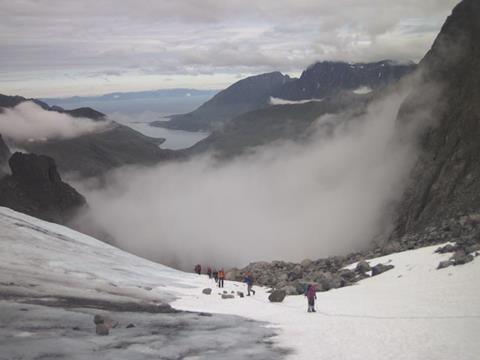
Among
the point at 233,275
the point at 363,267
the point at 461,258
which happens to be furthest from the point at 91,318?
the point at 233,275

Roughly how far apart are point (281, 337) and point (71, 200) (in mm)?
172490

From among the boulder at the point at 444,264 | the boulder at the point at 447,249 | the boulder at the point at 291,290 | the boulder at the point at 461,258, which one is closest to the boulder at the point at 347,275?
the boulder at the point at 291,290

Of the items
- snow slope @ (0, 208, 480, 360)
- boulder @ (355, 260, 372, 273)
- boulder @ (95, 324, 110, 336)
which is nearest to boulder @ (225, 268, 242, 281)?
snow slope @ (0, 208, 480, 360)

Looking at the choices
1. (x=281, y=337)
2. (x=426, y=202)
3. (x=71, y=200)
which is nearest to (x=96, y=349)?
(x=281, y=337)

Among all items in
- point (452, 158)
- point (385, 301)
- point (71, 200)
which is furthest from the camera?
point (71, 200)

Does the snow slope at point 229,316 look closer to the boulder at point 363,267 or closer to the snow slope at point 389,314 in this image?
the snow slope at point 389,314

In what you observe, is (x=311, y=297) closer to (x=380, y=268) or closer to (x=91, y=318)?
(x=380, y=268)

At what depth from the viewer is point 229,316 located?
3378cm

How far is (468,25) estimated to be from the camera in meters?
110

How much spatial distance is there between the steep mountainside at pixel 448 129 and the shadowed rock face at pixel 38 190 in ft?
388

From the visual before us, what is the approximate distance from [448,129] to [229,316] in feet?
275

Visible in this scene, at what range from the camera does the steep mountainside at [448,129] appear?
86.8 meters

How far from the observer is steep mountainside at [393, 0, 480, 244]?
86812 millimetres

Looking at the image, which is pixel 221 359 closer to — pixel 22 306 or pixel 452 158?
pixel 22 306
